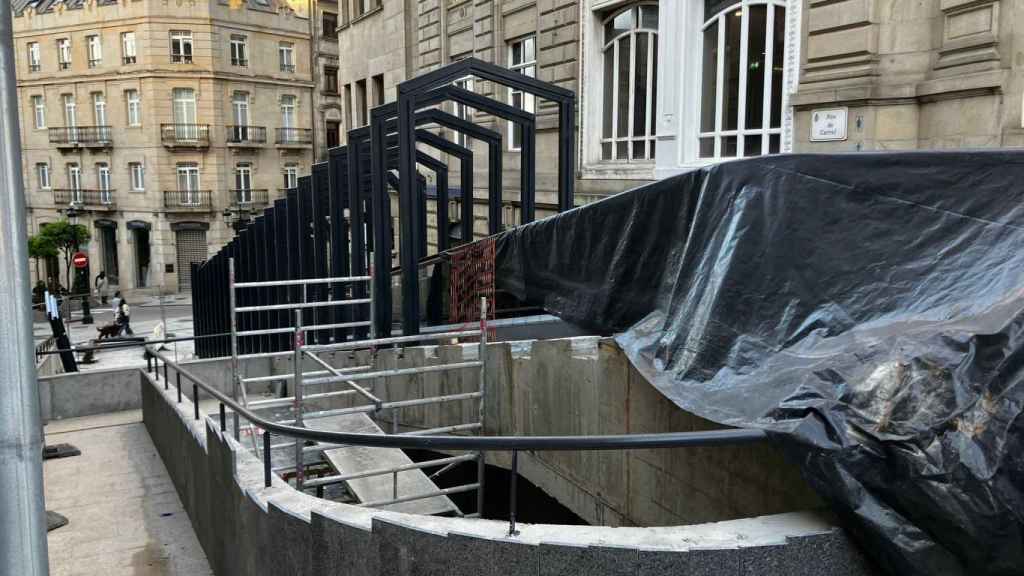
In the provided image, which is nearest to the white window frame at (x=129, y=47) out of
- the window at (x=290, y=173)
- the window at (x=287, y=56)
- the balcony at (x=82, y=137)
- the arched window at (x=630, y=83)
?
the balcony at (x=82, y=137)

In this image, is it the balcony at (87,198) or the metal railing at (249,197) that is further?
the metal railing at (249,197)

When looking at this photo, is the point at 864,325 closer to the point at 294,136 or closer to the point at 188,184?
the point at 188,184

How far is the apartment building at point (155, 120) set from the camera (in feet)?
142

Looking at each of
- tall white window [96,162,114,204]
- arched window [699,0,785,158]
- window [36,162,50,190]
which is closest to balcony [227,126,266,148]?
tall white window [96,162,114,204]

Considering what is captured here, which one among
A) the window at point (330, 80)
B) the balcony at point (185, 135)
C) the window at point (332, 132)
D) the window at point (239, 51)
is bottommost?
the balcony at point (185, 135)

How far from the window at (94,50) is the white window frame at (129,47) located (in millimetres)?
1446

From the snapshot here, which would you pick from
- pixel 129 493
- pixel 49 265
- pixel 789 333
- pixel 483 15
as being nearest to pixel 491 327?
pixel 129 493

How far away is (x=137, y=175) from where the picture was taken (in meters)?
44.6

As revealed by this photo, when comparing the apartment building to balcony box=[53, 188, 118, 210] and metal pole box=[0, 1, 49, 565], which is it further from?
metal pole box=[0, 1, 49, 565]

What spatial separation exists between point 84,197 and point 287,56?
1373 centimetres

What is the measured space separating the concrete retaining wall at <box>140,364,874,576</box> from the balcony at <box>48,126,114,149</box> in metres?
43.8

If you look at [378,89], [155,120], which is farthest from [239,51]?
[378,89]

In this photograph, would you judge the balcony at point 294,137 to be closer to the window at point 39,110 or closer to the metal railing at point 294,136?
the metal railing at point 294,136

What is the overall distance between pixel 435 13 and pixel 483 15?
3284mm
